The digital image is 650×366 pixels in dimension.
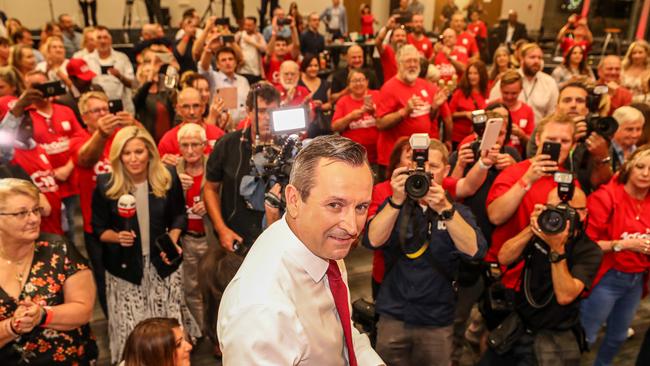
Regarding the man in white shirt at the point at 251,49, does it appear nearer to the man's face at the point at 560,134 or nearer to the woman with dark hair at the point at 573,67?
the woman with dark hair at the point at 573,67

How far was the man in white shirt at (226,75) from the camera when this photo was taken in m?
4.57

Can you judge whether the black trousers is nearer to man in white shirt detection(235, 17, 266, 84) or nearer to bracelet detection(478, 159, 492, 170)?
man in white shirt detection(235, 17, 266, 84)

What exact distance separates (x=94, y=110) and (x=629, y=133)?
135 inches

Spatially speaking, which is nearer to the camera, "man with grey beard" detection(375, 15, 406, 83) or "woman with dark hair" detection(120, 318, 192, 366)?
"woman with dark hair" detection(120, 318, 192, 366)

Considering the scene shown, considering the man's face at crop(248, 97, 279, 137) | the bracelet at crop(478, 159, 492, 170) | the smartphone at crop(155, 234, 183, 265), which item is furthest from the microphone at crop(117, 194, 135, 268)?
the bracelet at crop(478, 159, 492, 170)

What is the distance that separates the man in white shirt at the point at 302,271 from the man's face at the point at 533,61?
3903 mm

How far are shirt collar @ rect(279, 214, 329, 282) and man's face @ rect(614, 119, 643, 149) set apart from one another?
2815mm

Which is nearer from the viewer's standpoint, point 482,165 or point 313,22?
point 482,165

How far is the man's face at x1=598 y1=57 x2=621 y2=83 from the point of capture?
4930 mm

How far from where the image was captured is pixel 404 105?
417 cm

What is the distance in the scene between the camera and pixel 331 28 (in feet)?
35.8

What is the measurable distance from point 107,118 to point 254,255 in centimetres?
206

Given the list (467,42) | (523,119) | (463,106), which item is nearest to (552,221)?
(523,119)

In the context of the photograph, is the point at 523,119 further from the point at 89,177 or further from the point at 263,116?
the point at 89,177
